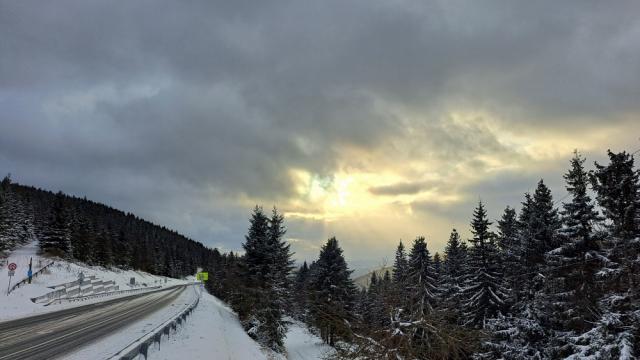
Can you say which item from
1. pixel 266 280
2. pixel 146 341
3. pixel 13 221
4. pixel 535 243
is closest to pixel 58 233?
pixel 13 221

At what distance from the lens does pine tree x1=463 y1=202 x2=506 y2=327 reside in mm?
34938

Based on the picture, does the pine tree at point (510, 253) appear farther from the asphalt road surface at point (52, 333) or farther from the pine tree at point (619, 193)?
the asphalt road surface at point (52, 333)

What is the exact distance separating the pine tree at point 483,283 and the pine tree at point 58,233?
71.5m

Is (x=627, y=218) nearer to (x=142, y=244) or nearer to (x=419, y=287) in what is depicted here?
(x=419, y=287)

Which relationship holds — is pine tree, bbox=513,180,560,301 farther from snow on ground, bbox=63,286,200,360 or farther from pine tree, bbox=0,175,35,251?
pine tree, bbox=0,175,35,251

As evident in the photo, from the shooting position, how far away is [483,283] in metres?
35.4

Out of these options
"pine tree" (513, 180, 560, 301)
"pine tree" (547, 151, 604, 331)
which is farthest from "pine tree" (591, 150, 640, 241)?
"pine tree" (513, 180, 560, 301)

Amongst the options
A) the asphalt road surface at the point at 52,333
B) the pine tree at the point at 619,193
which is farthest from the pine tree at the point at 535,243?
the asphalt road surface at the point at 52,333

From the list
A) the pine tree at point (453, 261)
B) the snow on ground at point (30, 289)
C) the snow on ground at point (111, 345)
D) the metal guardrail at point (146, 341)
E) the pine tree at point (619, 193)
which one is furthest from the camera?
the pine tree at point (453, 261)

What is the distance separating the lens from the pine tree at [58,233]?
78312 millimetres

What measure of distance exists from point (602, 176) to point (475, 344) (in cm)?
2187

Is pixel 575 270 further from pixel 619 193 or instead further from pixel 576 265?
pixel 619 193

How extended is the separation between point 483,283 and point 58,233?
7464cm

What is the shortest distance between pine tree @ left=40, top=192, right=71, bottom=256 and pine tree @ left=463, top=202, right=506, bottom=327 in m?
71.5
